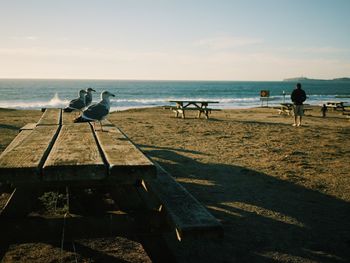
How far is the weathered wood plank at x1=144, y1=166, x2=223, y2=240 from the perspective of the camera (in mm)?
2482

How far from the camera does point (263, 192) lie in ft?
18.5

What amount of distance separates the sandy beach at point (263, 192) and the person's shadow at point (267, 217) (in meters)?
0.01

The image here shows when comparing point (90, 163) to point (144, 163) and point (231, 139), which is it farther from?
point (231, 139)

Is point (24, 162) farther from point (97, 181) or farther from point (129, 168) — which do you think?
point (129, 168)

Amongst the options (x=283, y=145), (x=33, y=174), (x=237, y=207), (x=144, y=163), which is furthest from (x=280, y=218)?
(x=283, y=145)

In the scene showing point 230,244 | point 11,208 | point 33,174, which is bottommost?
point 230,244

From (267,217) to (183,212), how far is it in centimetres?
224

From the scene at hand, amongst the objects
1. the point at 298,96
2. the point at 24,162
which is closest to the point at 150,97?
the point at 298,96

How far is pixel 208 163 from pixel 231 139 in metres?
3.64

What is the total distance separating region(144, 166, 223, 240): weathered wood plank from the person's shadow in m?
0.78

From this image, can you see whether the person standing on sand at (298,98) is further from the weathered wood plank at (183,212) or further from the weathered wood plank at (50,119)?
the weathered wood plank at (183,212)

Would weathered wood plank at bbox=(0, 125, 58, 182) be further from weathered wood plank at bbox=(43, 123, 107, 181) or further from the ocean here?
the ocean

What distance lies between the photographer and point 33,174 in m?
2.16

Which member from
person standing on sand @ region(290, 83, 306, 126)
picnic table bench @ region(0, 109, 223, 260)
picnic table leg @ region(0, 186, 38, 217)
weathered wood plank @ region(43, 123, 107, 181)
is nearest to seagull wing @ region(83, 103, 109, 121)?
picnic table bench @ region(0, 109, 223, 260)
